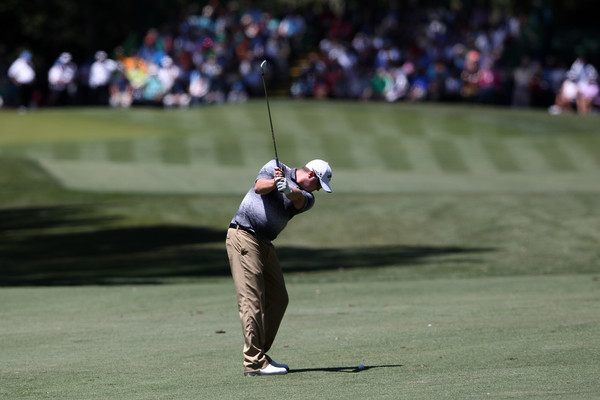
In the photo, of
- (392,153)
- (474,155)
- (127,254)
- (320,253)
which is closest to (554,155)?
(474,155)

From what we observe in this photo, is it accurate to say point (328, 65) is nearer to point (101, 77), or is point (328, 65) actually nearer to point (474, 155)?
point (101, 77)

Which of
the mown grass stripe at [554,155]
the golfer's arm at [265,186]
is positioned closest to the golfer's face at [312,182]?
the golfer's arm at [265,186]

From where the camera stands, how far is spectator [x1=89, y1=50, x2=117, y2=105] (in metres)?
41.7

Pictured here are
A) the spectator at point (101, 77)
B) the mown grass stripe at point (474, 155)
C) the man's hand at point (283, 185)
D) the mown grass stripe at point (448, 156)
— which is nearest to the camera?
the man's hand at point (283, 185)

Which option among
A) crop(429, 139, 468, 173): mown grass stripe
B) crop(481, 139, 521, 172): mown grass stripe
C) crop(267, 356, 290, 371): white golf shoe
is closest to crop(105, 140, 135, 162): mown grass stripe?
crop(429, 139, 468, 173): mown grass stripe

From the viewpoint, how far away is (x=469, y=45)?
4112 cm

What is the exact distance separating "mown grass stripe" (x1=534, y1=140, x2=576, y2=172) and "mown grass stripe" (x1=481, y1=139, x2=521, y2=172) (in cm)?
90

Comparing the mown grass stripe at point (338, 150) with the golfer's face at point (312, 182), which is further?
the mown grass stripe at point (338, 150)

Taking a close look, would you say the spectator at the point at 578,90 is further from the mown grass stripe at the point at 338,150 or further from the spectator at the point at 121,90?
the spectator at the point at 121,90

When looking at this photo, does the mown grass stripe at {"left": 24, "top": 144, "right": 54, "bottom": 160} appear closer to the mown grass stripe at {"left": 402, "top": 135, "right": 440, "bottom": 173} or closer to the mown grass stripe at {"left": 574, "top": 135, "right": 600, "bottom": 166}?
the mown grass stripe at {"left": 402, "top": 135, "right": 440, "bottom": 173}

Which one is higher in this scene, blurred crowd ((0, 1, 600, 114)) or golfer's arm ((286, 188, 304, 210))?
golfer's arm ((286, 188, 304, 210))

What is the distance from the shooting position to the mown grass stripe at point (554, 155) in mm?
30938

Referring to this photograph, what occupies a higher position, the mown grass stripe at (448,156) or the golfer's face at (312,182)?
the golfer's face at (312,182)

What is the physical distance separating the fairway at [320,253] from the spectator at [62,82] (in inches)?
143
